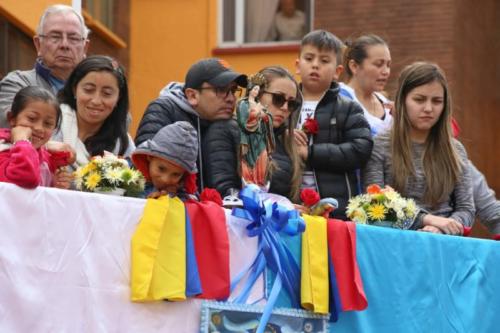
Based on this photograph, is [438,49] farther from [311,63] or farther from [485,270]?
[485,270]

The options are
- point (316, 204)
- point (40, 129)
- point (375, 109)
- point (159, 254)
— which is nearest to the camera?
point (159, 254)

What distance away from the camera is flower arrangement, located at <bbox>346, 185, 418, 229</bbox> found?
550 centimetres

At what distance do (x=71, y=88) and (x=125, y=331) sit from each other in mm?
1712

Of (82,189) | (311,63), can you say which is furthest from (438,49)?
(82,189)

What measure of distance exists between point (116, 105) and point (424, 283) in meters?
1.68

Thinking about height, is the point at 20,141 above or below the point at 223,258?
above

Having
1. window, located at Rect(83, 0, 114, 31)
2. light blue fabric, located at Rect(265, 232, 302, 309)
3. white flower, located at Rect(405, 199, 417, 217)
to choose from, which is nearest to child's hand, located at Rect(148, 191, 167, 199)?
light blue fabric, located at Rect(265, 232, 302, 309)

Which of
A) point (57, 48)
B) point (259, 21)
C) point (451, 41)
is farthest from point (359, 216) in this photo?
point (259, 21)

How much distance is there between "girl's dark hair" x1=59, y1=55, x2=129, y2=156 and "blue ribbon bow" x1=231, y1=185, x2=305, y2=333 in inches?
39.2

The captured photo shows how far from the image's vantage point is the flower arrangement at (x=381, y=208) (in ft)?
18.0

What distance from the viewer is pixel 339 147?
6.02m

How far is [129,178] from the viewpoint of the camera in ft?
15.5

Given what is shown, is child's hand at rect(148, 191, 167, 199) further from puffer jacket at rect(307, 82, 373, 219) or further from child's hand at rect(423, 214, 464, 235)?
child's hand at rect(423, 214, 464, 235)

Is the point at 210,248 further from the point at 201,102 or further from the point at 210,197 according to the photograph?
the point at 201,102
